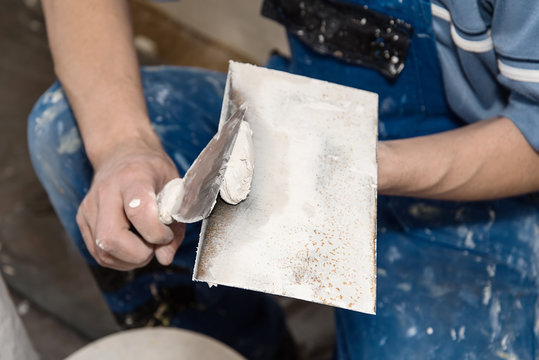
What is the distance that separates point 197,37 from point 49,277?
3.51ft

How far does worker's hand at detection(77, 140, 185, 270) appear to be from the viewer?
2.40ft

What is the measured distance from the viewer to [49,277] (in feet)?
4.83

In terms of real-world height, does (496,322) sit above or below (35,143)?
below

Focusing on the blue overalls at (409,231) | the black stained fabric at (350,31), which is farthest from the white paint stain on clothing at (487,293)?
the black stained fabric at (350,31)

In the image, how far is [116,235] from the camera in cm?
74

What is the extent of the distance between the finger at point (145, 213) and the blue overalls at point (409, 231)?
0.27 meters

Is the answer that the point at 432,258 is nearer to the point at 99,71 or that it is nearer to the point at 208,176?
the point at 208,176

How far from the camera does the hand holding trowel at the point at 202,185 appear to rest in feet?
2.01

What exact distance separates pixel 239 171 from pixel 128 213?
0.19 meters

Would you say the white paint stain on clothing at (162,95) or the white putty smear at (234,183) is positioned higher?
the white putty smear at (234,183)

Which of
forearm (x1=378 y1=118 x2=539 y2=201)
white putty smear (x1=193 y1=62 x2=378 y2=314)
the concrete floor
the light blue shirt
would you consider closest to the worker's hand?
white putty smear (x1=193 y1=62 x2=378 y2=314)

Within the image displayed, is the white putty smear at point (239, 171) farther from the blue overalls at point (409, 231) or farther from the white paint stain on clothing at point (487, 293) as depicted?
the white paint stain on clothing at point (487, 293)

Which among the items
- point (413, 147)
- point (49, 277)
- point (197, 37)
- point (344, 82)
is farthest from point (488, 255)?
point (197, 37)

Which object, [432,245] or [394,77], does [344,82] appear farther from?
[432,245]
